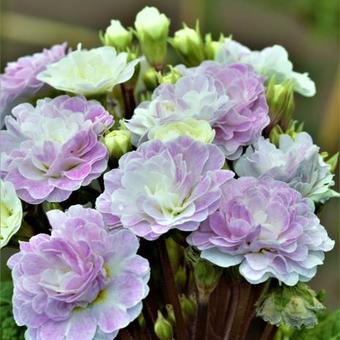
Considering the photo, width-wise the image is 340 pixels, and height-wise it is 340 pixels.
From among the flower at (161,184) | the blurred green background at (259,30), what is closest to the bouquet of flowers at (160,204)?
the flower at (161,184)

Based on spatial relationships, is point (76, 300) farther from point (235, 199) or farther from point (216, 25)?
point (216, 25)

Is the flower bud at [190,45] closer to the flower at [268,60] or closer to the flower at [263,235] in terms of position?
the flower at [268,60]

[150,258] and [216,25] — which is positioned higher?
[150,258]

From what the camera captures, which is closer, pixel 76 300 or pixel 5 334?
pixel 76 300

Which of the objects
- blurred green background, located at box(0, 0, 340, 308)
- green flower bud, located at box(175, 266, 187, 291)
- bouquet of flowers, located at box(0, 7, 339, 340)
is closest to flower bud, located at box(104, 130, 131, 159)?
bouquet of flowers, located at box(0, 7, 339, 340)

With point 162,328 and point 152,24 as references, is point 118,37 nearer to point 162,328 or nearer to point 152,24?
point 152,24

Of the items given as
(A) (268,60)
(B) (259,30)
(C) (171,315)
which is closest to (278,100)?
(A) (268,60)

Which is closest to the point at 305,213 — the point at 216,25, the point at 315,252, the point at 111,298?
the point at 315,252
